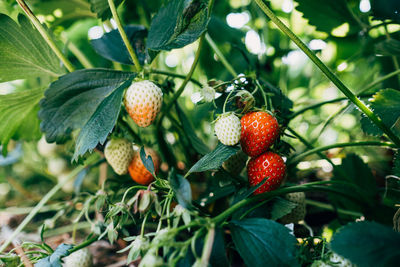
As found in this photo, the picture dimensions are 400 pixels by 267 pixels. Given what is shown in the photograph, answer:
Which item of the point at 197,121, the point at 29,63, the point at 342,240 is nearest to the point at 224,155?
the point at 342,240

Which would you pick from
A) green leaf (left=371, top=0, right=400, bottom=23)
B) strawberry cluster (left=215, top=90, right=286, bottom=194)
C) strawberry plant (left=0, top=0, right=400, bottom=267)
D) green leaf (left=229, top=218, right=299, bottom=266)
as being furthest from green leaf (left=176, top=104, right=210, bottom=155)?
green leaf (left=371, top=0, right=400, bottom=23)

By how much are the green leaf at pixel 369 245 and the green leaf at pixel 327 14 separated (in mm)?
625

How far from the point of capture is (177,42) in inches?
21.8

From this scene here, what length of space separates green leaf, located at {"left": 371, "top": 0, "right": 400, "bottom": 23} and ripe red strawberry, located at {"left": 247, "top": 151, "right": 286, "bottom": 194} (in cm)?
33

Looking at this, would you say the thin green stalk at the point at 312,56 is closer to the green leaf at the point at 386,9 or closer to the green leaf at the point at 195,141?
the green leaf at the point at 386,9

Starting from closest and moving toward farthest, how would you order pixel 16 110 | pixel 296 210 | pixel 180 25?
pixel 180 25
pixel 296 210
pixel 16 110

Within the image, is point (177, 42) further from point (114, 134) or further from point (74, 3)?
point (74, 3)

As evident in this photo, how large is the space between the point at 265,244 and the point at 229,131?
18 centimetres

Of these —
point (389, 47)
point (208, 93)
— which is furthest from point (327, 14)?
point (208, 93)

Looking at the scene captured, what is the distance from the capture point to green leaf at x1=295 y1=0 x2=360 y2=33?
0.82 metres

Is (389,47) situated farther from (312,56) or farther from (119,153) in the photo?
(119,153)

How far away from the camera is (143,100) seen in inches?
23.1

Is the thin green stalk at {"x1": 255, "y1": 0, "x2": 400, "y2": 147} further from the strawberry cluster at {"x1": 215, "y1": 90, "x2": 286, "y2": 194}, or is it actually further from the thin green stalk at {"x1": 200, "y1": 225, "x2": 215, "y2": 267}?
the thin green stalk at {"x1": 200, "y1": 225, "x2": 215, "y2": 267}

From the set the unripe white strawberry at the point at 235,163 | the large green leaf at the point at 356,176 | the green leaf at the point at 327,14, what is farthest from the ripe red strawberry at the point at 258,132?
the green leaf at the point at 327,14
